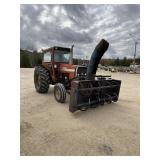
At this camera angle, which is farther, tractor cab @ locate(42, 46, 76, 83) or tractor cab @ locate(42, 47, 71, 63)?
tractor cab @ locate(42, 47, 71, 63)

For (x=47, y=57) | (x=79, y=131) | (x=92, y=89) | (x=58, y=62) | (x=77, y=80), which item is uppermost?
(x=47, y=57)

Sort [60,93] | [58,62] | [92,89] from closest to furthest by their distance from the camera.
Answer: [92,89]
[60,93]
[58,62]

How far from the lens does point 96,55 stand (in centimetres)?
427

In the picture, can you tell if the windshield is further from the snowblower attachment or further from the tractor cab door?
the snowblower attachment

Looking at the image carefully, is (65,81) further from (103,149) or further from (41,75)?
(103,149)

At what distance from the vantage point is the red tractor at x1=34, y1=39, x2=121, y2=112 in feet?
13.3

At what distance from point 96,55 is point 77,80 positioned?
88cm

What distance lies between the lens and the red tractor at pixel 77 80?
407 cm

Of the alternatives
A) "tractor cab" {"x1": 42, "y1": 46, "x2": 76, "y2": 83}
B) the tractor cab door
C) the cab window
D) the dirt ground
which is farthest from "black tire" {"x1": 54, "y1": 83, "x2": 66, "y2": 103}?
the cab window

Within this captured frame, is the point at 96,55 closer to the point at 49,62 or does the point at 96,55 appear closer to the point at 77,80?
the point at 77,80

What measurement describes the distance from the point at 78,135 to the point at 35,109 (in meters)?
1.85

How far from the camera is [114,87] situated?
5.10 meters

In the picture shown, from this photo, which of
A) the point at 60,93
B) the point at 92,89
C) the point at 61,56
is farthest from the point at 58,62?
the point at 92,89
